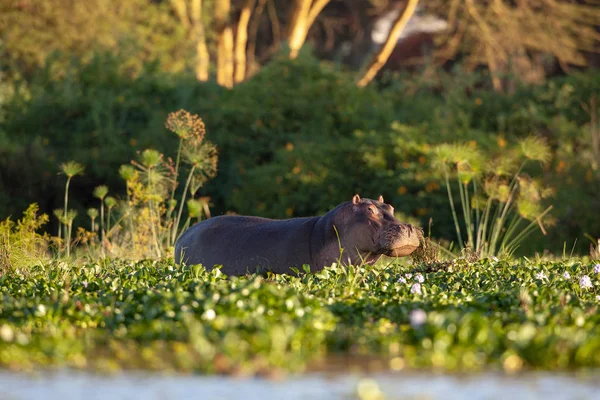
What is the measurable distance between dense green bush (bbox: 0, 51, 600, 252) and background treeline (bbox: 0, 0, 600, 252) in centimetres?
3

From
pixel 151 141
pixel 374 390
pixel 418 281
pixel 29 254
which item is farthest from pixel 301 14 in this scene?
pixel 374 390

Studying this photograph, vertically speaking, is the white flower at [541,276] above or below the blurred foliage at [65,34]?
below

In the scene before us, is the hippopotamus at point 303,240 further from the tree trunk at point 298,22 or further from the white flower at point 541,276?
the tree trunk at point 298,22

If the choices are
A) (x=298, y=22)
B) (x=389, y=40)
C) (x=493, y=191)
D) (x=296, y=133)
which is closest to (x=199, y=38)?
(x=298, y=22)

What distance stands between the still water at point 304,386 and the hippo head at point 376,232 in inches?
123

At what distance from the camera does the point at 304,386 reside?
389 centimetres

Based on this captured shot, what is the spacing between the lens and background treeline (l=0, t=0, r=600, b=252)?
1388 cm

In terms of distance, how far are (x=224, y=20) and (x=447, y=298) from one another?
17451mm

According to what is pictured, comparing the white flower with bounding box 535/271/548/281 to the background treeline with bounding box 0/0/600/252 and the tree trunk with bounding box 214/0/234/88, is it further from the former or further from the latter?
the tree trunk with bounding box 214/0/234/88

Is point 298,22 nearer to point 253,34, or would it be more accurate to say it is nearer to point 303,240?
point 253,34

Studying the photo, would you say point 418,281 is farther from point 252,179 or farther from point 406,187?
point 252,179

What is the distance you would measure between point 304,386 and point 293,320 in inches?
45.0

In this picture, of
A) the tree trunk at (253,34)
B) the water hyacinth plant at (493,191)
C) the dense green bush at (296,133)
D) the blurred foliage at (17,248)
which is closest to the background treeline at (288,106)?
the dense green bush at (296,133)

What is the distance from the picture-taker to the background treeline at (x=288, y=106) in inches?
546
